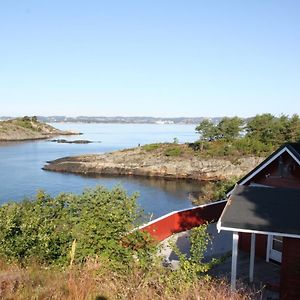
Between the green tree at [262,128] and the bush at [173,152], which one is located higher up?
the green tree at [262,128]

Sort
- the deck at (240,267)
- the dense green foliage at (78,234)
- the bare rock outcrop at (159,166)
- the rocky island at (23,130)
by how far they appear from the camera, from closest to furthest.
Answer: the dense green foliage at (78,234) < the deck at (240,267) < the bare rock outcrop at (159,166) < the rocky island at (23,130)

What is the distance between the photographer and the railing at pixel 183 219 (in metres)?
15.1

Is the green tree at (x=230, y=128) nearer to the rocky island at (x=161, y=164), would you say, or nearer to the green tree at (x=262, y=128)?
the green tree at (x=262, y=128)

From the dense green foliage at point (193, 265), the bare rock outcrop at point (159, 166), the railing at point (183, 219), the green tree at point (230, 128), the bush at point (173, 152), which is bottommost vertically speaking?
the bare rock outcrop at point (159, 166)

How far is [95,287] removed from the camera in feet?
19.6

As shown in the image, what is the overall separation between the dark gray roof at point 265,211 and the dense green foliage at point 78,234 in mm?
2374

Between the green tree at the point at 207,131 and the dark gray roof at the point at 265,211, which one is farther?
the green tree at the point at 207,131

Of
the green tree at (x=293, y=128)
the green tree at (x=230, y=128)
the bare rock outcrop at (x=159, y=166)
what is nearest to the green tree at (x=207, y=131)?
the green tree at (x=230, y=128)

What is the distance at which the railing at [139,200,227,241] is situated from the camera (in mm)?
15135

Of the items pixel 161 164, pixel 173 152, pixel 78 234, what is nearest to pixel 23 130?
pixel 173 152

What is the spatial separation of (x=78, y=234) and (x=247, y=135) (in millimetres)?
56310

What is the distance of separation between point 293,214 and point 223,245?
5.42 metres

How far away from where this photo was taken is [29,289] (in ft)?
18.9

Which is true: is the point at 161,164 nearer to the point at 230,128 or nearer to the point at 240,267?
the point at 230,128
